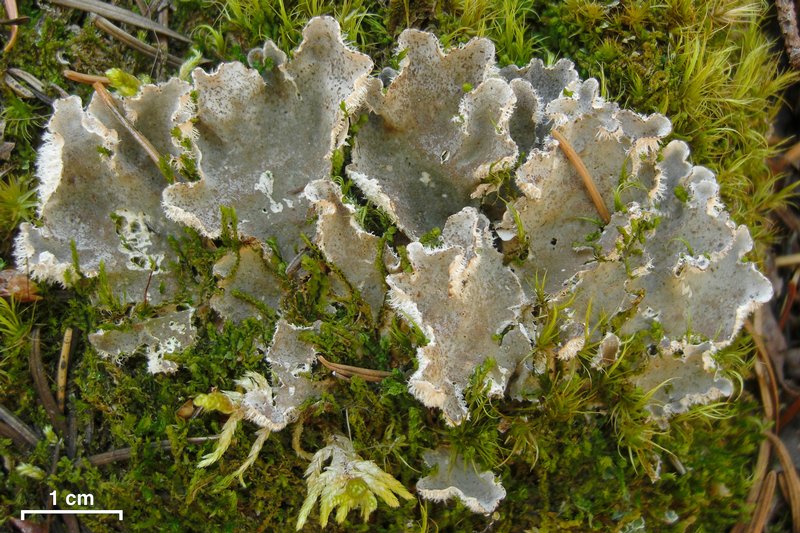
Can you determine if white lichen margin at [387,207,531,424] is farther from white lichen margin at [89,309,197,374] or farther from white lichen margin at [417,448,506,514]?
white lichen margin at [89,309,197,374]

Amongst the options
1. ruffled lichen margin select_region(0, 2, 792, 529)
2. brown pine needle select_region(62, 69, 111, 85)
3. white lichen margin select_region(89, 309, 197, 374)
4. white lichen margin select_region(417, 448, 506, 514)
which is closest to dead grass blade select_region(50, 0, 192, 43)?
brown pine needle select_region(62, 69, 111, 85)

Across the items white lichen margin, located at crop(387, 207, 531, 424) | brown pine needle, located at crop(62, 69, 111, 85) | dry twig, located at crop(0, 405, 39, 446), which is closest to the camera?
white lichen margin, located at crop(387, 207, 531, 424)

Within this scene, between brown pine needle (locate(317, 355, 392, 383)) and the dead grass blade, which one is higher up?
the dead grass blade

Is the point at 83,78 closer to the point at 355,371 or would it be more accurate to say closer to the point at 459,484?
the point at 355,371

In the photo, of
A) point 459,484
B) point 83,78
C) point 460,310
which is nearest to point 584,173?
point 460,310

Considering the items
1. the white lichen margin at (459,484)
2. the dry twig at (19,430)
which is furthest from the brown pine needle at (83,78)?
the white lichen margin at (459,484)

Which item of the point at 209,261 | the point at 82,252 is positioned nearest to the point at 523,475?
the point at 209,261
